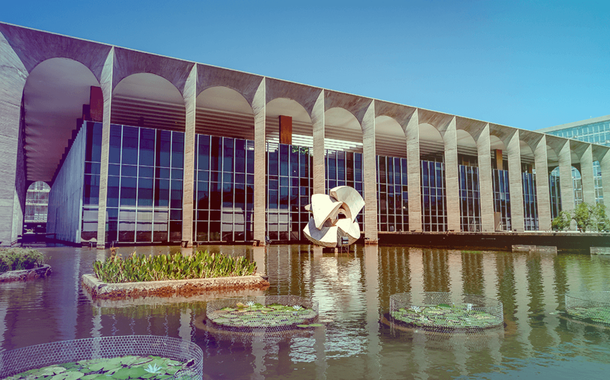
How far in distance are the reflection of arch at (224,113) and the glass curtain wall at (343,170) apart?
35.7 ft

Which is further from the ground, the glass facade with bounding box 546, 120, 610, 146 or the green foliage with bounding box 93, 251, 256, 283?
the glass facade with bounding box 546, 120, 610, 146

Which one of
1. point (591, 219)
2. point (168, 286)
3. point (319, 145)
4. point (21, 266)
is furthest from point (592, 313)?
point (591, 219)

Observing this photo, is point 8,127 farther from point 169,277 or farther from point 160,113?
point 169,277

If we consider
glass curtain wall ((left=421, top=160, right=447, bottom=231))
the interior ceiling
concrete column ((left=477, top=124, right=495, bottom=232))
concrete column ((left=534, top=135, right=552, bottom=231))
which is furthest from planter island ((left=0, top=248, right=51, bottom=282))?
concrete column ((left=534, top=135, right=552, bottom=231))

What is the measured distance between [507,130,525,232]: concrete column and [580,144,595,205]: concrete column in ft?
55.4

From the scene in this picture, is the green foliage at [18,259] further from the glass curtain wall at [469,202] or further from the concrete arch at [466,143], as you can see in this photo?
the glass curtain wall at [469,202]

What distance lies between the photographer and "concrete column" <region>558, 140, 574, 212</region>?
64500mm

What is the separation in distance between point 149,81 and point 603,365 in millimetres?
39389

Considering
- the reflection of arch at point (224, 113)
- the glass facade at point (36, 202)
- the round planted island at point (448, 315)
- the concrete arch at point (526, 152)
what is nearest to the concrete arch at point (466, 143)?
the concrete arch at point (526, 152)

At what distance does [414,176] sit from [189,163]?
86.1ft

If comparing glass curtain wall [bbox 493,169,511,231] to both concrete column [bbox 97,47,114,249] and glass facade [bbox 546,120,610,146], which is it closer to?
glass facade [bbox 546,120,610,146]

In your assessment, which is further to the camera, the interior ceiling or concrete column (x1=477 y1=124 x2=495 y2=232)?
concrete column (x1=477 y1=124 x2=495 y2=232)

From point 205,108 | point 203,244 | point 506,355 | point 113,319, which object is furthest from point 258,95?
point 506,355

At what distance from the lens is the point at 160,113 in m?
45.8
